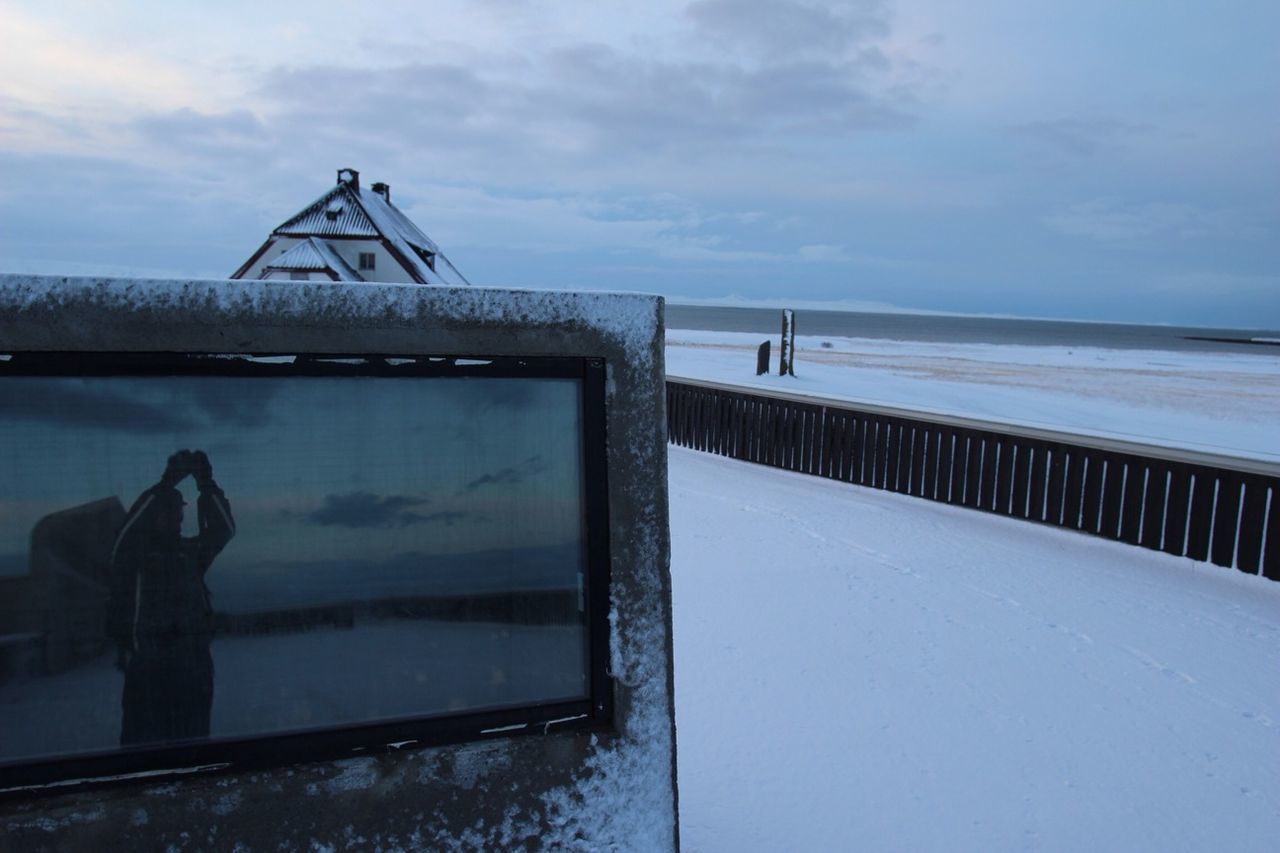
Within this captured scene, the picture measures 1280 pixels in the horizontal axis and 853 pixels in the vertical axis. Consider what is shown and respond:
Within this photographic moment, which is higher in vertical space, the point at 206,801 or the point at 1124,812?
the point at 206,801

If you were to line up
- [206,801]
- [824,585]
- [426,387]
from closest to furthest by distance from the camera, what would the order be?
1. [206,801]
2. [426,387]
3. [824,585]

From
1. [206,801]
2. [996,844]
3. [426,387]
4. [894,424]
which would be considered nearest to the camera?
[206,801]

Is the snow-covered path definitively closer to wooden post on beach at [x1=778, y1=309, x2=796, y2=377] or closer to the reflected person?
the reflected person

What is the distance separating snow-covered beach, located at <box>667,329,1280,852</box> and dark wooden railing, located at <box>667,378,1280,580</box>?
22 cm

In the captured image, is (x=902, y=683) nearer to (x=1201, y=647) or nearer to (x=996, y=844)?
(x=996, y=844)

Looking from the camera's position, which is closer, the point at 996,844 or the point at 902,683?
the point at 996,844

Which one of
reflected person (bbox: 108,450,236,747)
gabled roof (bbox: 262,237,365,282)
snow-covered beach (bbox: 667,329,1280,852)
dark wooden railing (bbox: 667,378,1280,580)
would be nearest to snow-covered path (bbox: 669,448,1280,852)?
snow-covered beach (bbox: 667,329,1280,852)

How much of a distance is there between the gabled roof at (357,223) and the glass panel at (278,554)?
119 ft

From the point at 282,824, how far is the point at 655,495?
2.95 feet

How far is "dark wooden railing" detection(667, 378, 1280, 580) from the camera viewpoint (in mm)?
6734

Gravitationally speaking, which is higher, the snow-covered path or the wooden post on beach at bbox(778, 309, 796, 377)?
the wooden post on beach at bbox(778, 309, 796, 377)

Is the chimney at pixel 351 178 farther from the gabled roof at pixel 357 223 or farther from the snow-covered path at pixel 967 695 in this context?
the snow-covered path at pixel 967 695

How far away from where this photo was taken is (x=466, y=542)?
1.71 meters

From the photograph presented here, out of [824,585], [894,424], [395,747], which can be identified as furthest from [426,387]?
[894,424]
